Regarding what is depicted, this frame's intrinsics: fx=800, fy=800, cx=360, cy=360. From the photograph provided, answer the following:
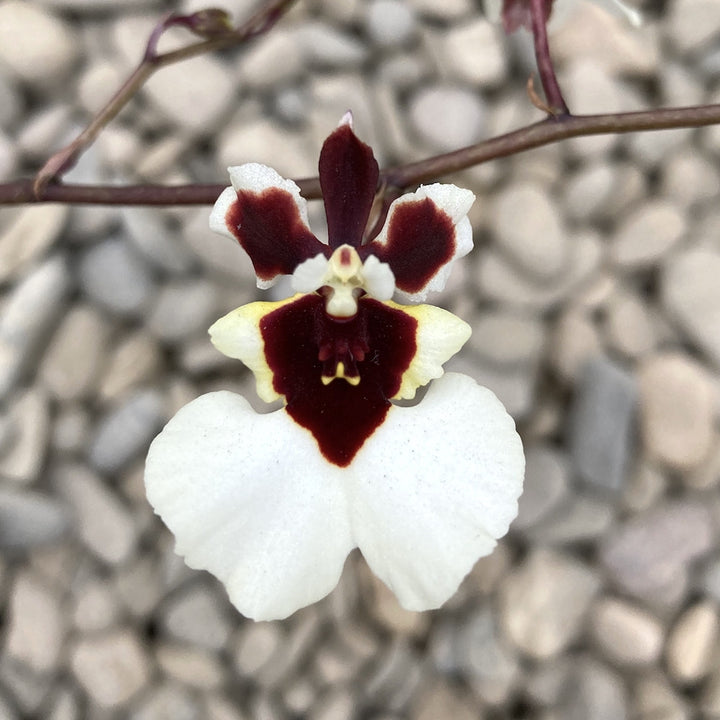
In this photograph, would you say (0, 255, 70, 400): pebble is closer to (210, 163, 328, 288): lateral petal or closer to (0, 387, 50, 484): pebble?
(0, 387, 50, 484): pebble

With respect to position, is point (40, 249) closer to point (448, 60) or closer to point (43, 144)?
point (43, 144)

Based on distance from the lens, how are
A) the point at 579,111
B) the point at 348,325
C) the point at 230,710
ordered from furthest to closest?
the point at 579,111
the point at 230,710
the point at 348,325

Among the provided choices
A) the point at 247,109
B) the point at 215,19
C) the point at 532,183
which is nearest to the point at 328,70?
the point at 247,109

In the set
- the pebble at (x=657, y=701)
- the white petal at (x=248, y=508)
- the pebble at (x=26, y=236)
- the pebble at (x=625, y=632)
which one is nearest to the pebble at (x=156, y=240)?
the pebble at (x=26, y=236)

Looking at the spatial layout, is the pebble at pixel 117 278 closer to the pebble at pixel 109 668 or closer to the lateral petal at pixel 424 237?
the pebble at pixel 109 668

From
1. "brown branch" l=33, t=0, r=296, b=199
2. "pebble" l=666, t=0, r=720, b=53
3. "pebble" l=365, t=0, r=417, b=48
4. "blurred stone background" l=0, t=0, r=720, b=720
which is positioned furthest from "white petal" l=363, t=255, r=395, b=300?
"pebble" l=666, t=0, r=720, b=53

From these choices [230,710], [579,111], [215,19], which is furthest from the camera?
[579,111]
